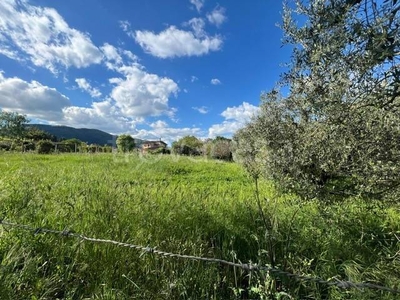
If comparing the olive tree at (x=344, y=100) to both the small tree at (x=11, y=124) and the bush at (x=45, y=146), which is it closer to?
the bush at (x=45, y=146)

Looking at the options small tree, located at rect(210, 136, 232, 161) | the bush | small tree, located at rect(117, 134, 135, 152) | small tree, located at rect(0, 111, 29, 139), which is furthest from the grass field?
small tree, located at rect(0, 111, 29, 139)

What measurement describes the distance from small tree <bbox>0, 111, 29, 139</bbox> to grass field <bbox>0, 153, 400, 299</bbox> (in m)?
97.2

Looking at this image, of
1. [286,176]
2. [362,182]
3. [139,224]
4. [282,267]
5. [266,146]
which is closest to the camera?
[282,267]

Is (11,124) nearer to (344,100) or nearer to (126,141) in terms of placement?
(126,141)

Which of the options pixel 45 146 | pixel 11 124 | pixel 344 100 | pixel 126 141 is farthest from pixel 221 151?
pixel 11 124

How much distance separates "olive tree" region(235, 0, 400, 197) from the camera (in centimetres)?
248

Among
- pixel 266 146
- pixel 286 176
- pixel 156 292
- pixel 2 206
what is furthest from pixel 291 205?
pixel 2 206

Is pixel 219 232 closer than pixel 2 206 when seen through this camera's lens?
No

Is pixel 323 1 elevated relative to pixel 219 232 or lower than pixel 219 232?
elevated

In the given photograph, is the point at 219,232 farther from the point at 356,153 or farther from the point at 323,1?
the point at 323,1

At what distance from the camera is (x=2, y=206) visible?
4328 millimetres

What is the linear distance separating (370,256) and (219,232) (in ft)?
8.21

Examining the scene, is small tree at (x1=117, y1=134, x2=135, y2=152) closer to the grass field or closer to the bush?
the bush

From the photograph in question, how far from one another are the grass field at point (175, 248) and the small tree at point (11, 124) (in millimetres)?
97248
